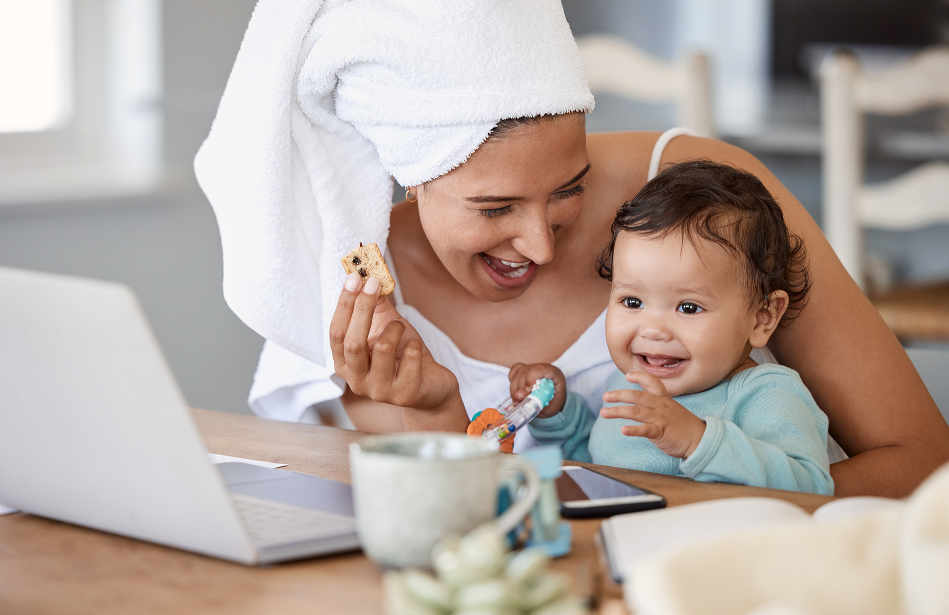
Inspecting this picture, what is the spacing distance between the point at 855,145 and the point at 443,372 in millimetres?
1495

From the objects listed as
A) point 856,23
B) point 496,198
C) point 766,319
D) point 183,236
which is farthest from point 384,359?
point 856,23

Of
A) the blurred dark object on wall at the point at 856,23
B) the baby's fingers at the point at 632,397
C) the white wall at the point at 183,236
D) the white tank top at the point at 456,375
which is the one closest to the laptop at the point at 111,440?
the baby's fingers at the point at 632,397

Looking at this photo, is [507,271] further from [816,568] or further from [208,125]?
[208,125]

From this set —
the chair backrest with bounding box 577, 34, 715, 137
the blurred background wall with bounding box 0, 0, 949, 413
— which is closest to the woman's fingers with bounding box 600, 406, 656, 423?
the chair backrest with bounding box 577, 34, 715, 137

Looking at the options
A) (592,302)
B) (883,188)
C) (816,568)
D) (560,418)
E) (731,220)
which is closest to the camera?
(816,568)

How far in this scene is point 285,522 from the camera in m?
0.68

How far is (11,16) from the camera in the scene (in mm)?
2479

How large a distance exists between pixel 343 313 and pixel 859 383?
607 millimetres

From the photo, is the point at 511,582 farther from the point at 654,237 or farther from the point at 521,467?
the point at 654,237

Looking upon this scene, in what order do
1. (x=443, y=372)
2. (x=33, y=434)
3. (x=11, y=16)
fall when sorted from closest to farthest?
(x=33, y=434) < (x=443, y=372) < (x=11, y=16)

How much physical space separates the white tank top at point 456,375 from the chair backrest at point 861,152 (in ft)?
3.44

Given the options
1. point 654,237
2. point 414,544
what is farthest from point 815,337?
point 414,544

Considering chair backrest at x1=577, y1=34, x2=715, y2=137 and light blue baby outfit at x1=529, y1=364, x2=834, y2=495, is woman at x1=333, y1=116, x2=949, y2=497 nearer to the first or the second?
light blue baby outfit at x1=529, y1=364, x2=834, y2=495

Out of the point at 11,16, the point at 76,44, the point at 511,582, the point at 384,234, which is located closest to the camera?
the point at 511,582
